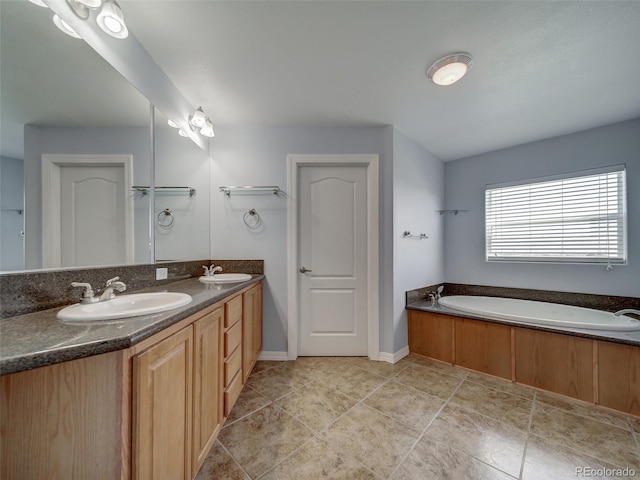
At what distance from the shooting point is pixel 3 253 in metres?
0.87

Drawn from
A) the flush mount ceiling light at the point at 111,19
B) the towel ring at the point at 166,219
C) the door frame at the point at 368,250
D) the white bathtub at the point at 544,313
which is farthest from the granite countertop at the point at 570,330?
the flush mount ceiling light at the point at 111,19

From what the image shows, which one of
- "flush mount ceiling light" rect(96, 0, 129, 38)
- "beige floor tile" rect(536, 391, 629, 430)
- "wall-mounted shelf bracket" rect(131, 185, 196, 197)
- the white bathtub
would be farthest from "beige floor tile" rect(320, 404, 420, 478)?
"flush mount ceiling light" rect(96, 0, 129, 38)

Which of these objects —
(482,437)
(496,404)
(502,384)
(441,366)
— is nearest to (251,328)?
(482,437)

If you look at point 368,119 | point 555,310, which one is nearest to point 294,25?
point 368,119

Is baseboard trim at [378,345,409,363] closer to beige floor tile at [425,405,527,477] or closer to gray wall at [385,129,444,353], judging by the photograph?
gray wall at [385,129,444,353]

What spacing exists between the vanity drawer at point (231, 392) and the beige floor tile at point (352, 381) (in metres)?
0.66

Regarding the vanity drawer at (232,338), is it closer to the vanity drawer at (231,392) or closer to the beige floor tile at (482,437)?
the vanity drawer at (231,392)

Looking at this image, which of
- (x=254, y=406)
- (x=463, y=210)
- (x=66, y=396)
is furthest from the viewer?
(x=463, y=210)

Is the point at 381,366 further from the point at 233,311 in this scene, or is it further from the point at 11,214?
the point at 11,214

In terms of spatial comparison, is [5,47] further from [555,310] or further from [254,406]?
[555,310]

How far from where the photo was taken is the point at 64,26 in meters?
1.03

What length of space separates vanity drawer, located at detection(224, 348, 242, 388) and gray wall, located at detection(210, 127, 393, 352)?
671mm

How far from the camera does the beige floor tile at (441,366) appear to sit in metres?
2.10

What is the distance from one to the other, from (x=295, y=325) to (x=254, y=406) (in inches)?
30.8
